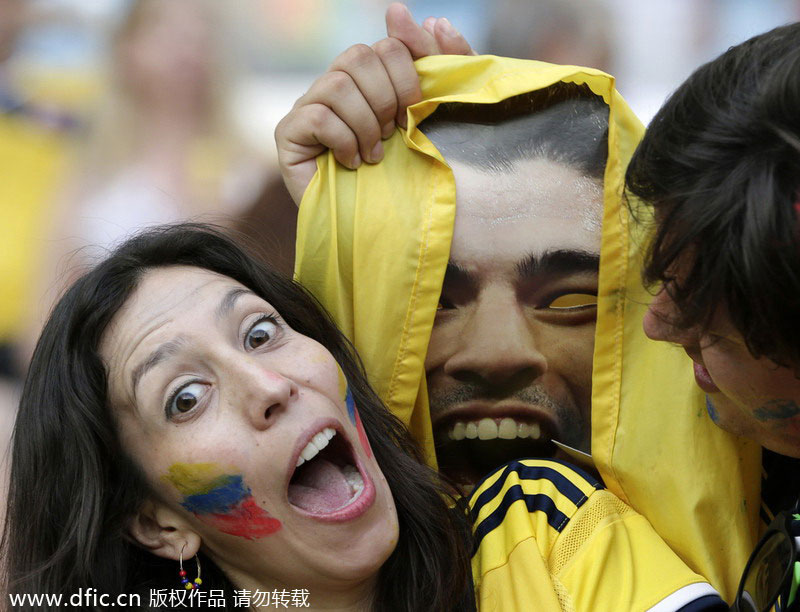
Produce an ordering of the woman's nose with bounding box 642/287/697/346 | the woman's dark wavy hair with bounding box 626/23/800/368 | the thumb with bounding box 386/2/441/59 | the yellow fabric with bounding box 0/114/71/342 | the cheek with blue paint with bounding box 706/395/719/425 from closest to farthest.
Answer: the woman's dark wavy hair with bounding box 626/23/800/368 → the woman's nose with bounding box 642/287/697/346 → the cheek with blue paint with bounding box 706/395/719/425 → the thumb with bounding box 386/2/441/59 → the yellow fabric with bounding box 0/114/71/342

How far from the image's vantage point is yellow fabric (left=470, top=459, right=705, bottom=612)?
116cm

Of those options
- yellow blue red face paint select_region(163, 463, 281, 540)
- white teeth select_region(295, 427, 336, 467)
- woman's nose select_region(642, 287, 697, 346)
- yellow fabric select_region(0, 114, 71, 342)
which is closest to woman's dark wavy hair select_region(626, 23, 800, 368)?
woman's nose select_region(642, 287, 697, 346)

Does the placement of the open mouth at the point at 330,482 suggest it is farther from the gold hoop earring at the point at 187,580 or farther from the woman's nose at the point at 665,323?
the woman's nose at the point at 665,323

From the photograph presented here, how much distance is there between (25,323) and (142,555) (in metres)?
1.23

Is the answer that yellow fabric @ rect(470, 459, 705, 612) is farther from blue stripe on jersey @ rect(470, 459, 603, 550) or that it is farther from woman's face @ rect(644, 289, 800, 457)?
woman's face @ rect(644, 289, 800, 457)

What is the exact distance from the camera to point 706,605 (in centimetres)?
113

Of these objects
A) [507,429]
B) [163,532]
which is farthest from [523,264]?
[163,532]

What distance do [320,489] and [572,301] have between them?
46 cm

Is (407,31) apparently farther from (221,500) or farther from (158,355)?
(221,500)

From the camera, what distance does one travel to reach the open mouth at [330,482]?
1143mm

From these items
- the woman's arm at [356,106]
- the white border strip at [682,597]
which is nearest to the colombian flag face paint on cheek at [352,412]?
the woman's arm at [356,106]

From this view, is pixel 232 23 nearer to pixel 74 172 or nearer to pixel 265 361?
pixel 74 172

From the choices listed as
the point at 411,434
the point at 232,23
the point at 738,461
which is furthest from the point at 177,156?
the point at 738,461

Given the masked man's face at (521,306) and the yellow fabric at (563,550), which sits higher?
the masked man's face at (521,306)
